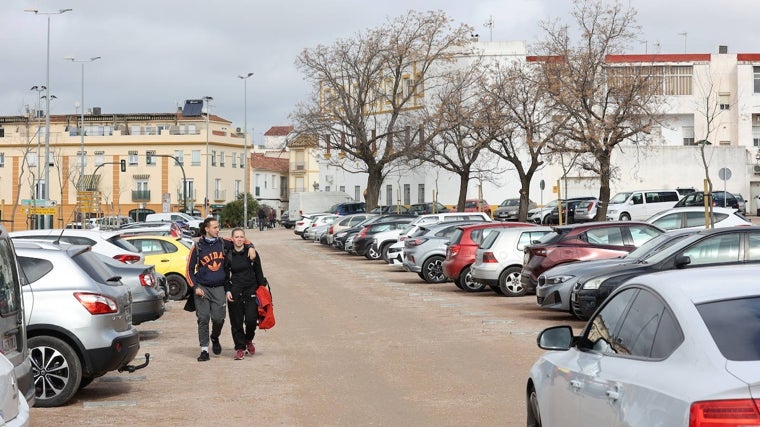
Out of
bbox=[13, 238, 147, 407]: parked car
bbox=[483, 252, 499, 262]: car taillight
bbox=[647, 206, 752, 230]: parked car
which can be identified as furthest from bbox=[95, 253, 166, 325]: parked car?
bbox=[647, 206, 752, 230]: parked car

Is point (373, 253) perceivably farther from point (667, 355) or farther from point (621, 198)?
point (667, 355)

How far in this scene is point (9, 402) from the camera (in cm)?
571

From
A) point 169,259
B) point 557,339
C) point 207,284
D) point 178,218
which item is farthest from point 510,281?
point 178,218

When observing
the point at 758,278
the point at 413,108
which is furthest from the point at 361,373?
the point at 413,108

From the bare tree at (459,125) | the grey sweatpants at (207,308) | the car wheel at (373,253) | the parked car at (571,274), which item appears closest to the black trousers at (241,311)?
the grey sweatpants at (207,308)

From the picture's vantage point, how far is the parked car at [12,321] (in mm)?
8227

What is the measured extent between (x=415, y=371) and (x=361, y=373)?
0.63 m

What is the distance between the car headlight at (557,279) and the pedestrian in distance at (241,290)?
18.8 ft

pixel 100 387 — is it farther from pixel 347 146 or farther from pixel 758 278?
pixel 347 146

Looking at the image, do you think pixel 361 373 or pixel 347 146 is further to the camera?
pixel 347 146

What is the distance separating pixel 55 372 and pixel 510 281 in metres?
14.5

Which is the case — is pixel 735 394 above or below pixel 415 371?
above

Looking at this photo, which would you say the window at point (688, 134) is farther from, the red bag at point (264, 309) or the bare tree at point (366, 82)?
the red bag at point (264, 309)

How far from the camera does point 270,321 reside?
14922 mm
